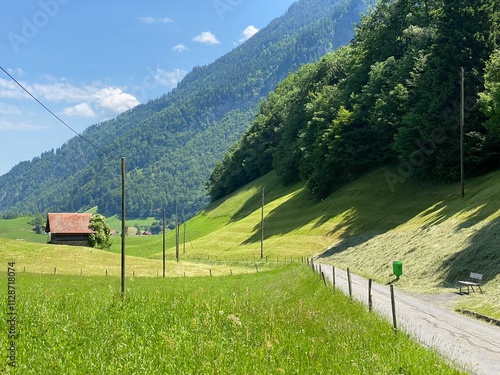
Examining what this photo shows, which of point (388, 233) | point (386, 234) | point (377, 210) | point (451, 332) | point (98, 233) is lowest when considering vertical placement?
point (451, 332)

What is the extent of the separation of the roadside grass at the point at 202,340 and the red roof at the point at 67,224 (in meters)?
86.4

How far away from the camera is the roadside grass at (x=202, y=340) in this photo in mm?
10680

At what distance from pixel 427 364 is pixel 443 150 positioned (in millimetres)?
51412

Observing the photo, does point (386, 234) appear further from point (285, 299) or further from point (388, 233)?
point (285, 299)

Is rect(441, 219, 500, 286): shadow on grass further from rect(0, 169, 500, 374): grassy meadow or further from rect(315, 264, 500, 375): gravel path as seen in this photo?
rect(315, 264, 500, 375): gravel path

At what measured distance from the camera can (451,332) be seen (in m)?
17.9

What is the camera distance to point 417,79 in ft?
217

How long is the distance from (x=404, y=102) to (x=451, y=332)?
5619 centimetres

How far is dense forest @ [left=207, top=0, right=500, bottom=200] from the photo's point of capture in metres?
56.5

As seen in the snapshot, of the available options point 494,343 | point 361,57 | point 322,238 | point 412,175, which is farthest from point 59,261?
point 361,57

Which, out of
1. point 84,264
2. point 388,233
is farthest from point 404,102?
point 84,264

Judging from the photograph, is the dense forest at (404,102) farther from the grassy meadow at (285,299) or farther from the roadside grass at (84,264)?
the roadside grass at (84,264)

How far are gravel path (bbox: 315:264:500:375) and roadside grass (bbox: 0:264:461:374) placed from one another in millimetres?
1780

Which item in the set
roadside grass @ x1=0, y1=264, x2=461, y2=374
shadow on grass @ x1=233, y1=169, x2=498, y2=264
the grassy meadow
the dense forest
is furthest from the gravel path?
the dense forest
